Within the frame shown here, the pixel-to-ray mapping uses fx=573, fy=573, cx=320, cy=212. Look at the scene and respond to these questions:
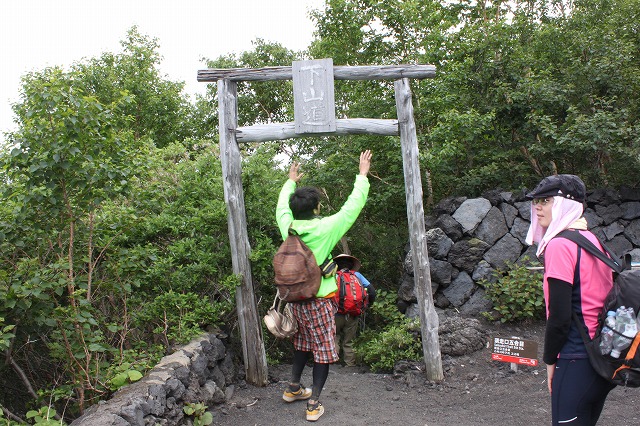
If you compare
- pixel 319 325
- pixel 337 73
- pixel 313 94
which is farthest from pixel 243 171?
pixel 319 325

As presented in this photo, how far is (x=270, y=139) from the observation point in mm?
5531

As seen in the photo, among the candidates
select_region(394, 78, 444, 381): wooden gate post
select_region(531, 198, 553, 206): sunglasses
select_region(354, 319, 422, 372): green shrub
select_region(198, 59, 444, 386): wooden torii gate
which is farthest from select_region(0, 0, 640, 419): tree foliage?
select_region(531, 198, 553, 206): sunglasses

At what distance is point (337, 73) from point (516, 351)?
3.14 m

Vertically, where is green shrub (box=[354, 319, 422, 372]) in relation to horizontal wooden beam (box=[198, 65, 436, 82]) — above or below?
below

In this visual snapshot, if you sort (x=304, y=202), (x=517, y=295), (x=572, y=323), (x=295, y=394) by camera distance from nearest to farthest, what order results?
1. (x=572, y=323)
2. (x=304, y=202)
3. (x=295, y=394)
4. (x=517, y=295)

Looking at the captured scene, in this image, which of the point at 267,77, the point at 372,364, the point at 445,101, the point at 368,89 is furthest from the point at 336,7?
the point at 372,364

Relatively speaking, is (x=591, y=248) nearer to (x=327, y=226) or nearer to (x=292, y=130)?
(x=327, y=226)

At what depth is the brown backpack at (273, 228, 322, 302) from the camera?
4.57 metres

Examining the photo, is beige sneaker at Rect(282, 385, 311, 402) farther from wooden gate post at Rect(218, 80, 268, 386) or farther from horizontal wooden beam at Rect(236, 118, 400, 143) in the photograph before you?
horizontal wooden beam at Rect(236, 118, 400, 143)

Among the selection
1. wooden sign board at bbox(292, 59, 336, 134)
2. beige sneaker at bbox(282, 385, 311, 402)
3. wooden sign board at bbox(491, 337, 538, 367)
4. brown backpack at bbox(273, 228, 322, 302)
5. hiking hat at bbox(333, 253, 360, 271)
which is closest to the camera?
brown backpack at bbox(273, 228, 322, 302)

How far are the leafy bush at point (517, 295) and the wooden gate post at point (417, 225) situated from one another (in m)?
1.37

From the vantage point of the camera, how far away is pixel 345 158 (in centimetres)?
826

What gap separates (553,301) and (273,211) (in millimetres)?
3947

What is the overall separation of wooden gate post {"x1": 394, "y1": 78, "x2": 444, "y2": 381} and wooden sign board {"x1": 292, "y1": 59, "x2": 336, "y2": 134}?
27.9 inches
